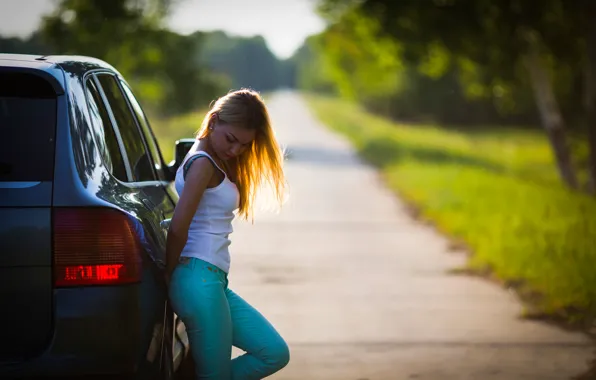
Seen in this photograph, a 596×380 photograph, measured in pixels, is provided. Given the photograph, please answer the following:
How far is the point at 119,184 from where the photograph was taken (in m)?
4.11

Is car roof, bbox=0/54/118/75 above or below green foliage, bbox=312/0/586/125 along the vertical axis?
below

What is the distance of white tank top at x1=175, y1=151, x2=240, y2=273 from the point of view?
4258 mm

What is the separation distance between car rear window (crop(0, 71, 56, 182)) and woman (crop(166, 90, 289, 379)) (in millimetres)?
585

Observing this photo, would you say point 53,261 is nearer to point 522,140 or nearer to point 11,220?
point 11,220

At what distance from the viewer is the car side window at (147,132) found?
539 cm

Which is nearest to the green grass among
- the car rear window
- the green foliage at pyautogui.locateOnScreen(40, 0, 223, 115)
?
the car rear window

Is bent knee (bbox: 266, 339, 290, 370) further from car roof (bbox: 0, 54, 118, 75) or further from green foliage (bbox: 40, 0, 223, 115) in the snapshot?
green foliage (bbox: 40, 0, 223, 115)

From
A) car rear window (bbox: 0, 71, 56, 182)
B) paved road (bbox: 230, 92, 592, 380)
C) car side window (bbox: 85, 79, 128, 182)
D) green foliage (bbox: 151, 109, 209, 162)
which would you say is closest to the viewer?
car rear window (bbox: 0, 71, 56, 182)

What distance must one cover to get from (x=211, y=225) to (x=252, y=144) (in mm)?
411

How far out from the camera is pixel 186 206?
4102 millimetres

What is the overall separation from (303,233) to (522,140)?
53.7 metres

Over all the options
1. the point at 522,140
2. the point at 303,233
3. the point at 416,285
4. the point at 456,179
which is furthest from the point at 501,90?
the point at 522,140

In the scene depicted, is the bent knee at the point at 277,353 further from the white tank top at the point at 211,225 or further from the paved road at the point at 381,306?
the paved road at the point at 381,306

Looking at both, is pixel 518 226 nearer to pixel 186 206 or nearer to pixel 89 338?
pixel 186 206
